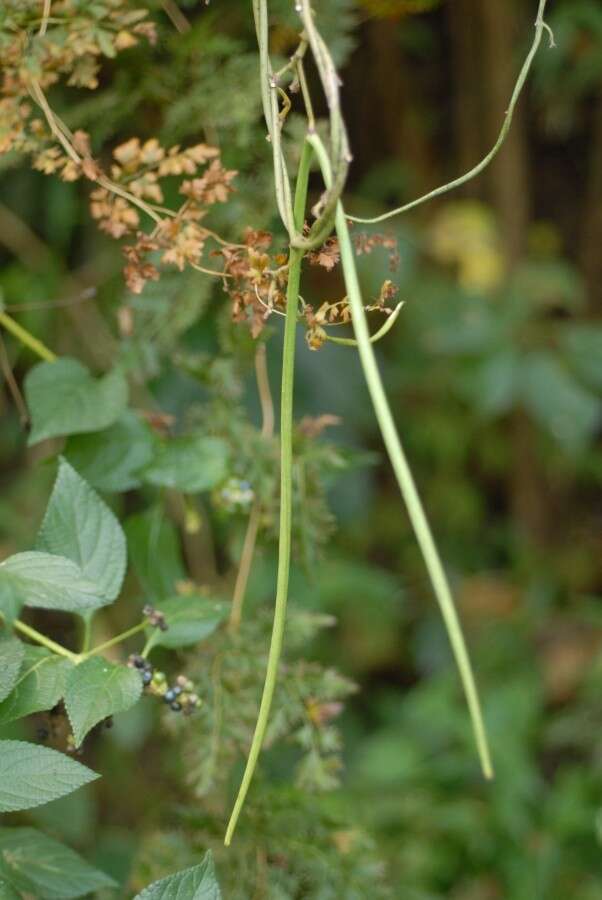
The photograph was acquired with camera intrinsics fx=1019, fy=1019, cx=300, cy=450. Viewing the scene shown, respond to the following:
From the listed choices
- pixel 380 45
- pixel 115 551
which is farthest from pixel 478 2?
pixel 115 551

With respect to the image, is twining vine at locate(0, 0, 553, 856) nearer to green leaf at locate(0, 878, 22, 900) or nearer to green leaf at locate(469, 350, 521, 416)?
green leaf at locate(0, 878, 22, 900)

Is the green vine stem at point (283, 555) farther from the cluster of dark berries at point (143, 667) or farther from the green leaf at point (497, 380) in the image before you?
the green leaf at point (497, 380)

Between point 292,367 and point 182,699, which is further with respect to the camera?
point 182,699

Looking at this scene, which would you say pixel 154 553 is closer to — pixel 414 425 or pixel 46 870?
pixel 46 870

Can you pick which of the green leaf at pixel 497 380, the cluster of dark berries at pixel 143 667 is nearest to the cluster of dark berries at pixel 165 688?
the cluster of dark berries at pixel 143 667

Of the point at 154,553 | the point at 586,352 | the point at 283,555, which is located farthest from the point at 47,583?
the point at 586,352
